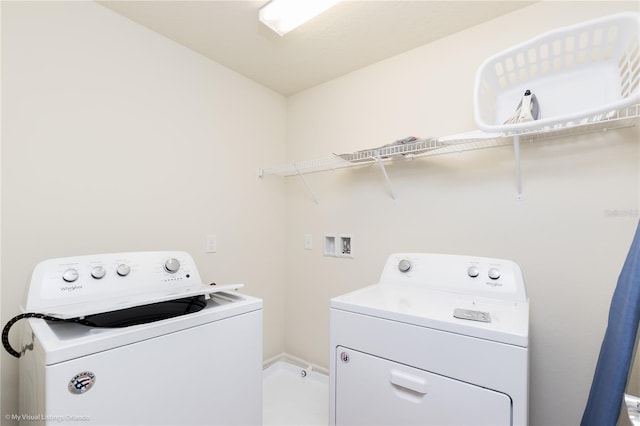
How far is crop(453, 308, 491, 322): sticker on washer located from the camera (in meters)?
1.09

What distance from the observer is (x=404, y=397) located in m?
1.14

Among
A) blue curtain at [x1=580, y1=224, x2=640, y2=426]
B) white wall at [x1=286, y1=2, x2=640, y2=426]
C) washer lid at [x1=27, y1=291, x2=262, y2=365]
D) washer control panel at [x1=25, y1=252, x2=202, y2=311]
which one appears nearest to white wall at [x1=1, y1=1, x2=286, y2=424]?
washer control panel at [x1=25, y1=252, x2=202, y2=311]

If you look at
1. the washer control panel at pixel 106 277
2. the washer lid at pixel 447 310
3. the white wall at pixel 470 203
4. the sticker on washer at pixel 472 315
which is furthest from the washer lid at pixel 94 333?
the white wall at pixel 470 203

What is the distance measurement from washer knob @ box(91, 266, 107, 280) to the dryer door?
1098 mm

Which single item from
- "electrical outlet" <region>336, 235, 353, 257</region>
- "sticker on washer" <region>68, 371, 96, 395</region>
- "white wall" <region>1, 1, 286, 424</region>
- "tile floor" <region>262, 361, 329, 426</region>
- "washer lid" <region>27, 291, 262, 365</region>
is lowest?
"tile floor" <region>262, 361, 329, 426</region>

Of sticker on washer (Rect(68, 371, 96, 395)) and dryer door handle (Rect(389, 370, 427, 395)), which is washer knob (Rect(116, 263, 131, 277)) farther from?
dryer door handle (Rect(389, 370, 427, 395))

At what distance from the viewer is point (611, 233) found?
1.37 meters

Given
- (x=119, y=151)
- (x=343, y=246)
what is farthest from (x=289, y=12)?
(x=343, y=246)

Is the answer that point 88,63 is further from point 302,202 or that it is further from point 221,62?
point 302,202

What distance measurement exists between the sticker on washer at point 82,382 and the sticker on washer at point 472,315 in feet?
4.01

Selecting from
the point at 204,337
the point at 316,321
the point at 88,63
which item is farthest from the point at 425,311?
the point at 88,63

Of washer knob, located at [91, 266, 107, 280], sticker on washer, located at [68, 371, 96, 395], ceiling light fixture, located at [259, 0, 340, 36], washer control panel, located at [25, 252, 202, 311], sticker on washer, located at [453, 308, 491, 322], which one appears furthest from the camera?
ceiling light fixture, located at [259, 0, 340, 36]

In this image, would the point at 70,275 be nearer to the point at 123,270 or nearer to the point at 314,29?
the point at 123,270

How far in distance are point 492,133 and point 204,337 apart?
5.09 ft
